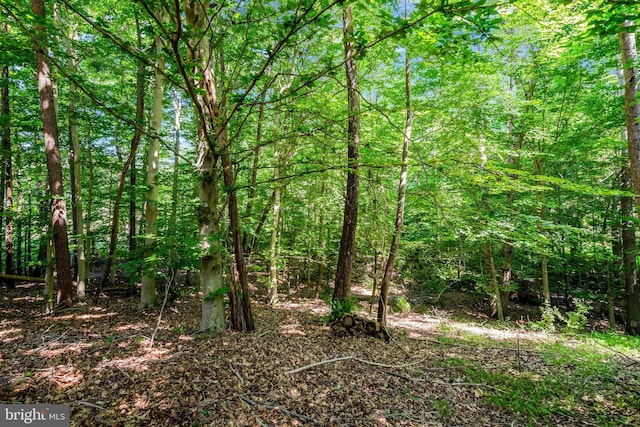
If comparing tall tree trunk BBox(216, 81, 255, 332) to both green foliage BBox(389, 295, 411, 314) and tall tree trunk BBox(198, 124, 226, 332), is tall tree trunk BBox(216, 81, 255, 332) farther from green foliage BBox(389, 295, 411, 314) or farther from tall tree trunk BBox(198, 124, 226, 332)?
green foliage BBox(389, 295, 411, 314)

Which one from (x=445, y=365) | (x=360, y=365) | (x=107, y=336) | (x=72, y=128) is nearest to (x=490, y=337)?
(x=445, y=365)

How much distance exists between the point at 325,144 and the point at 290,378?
317 centimetres

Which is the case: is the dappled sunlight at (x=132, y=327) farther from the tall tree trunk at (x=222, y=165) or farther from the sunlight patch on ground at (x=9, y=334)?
the tall tree trunk at (x=222, y=165)

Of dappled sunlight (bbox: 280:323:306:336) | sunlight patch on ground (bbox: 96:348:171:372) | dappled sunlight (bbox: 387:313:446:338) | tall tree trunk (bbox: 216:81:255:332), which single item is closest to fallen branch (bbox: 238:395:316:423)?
sunlight patch on ground (bbox: 96:348:171:372)

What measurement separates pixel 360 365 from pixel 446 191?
5723 mm

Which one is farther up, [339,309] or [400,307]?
[339,309]

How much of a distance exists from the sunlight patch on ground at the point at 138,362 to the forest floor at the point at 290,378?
2 cm

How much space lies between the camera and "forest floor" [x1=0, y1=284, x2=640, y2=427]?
2959mm

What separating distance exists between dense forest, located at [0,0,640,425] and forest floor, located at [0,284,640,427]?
0.40m

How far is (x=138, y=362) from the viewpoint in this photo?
370cm

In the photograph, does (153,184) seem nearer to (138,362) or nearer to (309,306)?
(138,362)

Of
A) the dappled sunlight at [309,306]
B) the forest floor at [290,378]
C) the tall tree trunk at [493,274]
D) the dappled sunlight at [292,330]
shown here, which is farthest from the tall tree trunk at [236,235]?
the tall tree trunk at [493,274]

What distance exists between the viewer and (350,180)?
6.29 metres

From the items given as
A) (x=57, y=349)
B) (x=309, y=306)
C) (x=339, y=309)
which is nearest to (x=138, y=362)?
(x=57, y=349)
